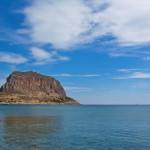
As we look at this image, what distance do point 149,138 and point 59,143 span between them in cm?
2028

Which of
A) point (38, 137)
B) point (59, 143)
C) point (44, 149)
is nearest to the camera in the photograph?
point (44, 149)

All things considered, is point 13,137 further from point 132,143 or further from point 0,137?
point 132,143

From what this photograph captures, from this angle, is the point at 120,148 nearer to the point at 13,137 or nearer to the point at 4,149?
the point at 4,149

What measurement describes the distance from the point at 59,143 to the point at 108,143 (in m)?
9.29

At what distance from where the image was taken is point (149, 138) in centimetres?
7050

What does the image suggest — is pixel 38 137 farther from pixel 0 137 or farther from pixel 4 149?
pixel 4 149

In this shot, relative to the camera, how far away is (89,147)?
58188mm

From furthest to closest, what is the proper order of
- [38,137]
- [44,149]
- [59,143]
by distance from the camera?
1. [38,137]
2. [59,143]
3. [44,149]

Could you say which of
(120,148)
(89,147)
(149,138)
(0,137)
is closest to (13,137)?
(0,137)

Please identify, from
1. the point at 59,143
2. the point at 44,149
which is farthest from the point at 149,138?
the point at 44,149

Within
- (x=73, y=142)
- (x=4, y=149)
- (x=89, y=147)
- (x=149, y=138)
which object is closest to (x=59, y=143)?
(x=73, y=142)

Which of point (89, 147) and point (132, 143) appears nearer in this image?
point (89, 147)

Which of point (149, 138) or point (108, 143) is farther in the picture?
point (149, 138)

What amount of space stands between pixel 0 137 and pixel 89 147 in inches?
870
